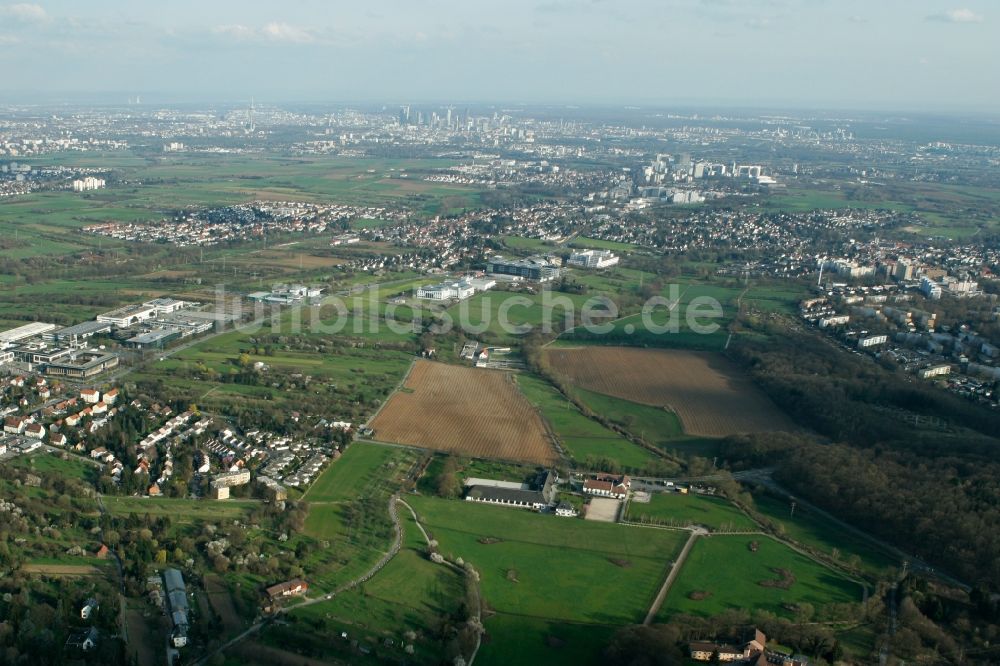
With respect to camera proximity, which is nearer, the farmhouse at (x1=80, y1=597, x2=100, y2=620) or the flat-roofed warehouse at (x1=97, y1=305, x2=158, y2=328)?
the farmhouse at (x1=80, y1=597, x2=100, y2=620)

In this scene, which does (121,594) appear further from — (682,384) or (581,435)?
(682,384)

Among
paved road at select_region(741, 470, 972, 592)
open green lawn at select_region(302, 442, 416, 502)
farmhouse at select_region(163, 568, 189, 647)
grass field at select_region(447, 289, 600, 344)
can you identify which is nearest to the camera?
farmhouse at select_region(163, 568, 189, 647)

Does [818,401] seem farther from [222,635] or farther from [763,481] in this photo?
[222,635]

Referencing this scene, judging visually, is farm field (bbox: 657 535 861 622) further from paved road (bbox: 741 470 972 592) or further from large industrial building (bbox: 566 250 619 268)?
large industrial building (bbox: 566 250 619 268)

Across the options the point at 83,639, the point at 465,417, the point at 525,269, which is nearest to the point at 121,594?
the point at 83,639

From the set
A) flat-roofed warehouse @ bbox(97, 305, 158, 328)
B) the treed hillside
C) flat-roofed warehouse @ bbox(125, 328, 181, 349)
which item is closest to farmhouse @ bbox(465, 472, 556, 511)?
the treed hillside
